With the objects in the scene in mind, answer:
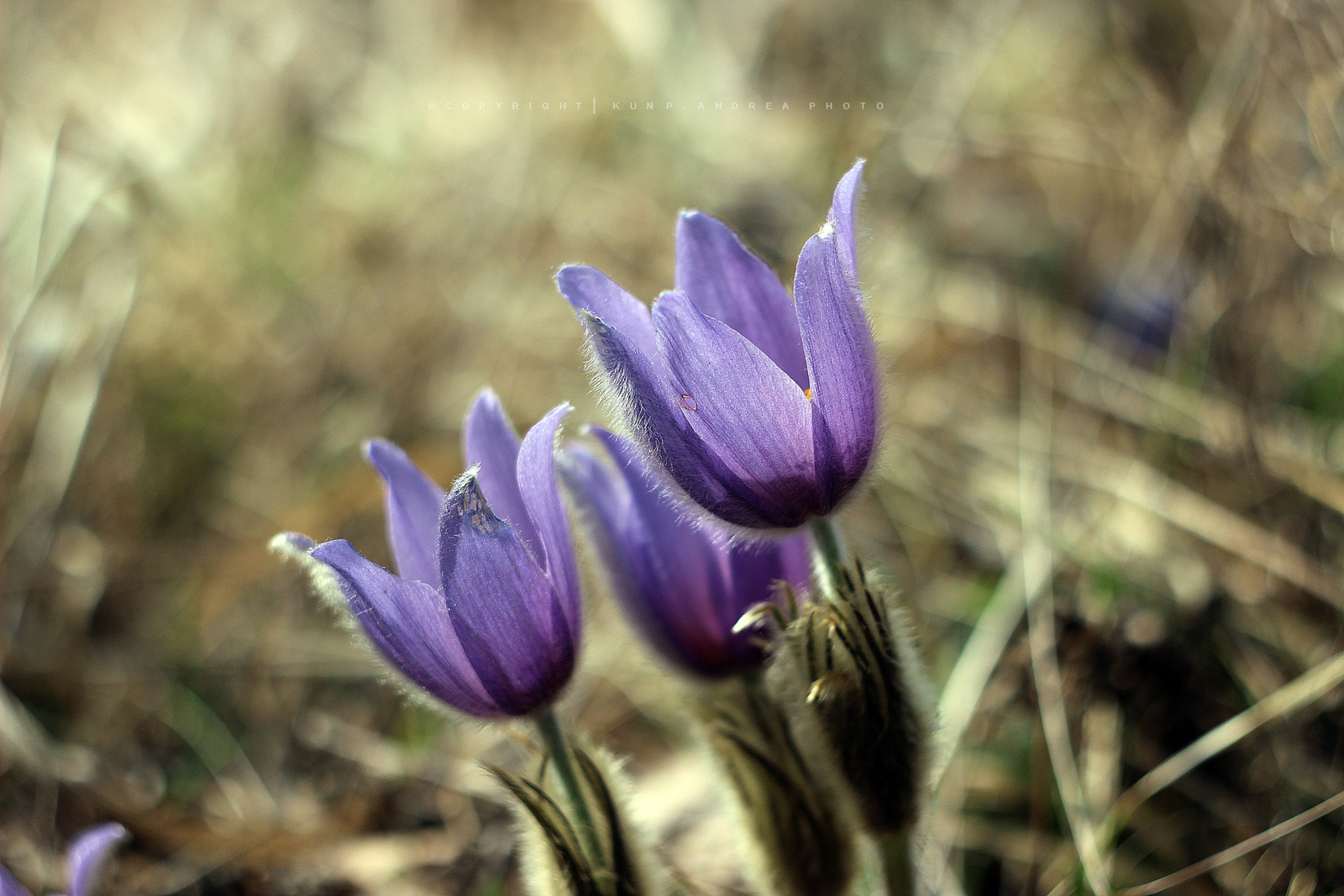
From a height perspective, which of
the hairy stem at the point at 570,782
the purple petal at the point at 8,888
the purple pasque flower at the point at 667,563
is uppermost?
the purple pasque flower at the point at 667,563

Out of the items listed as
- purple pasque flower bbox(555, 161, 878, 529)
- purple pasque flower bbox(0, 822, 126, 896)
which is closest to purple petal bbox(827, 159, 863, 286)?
purple pasque flower bbox(555, 161, 878, 529)

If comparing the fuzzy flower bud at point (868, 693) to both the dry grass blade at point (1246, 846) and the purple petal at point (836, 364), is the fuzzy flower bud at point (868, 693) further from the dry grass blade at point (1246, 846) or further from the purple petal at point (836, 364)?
the dry grass blade at point (1246, 846)

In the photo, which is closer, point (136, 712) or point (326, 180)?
point (136, 712)

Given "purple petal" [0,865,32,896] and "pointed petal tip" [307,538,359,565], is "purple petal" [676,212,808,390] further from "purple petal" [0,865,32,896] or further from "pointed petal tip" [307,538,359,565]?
"purple petal" [0,865,32,896]

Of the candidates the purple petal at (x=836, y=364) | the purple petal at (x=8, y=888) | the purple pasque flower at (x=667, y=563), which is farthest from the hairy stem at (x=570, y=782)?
the purple petal at (x=8, y=888)

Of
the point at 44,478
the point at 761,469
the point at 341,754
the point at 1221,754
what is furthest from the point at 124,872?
the point at 1221,754

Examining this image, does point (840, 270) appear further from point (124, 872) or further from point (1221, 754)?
point (124, 872)
